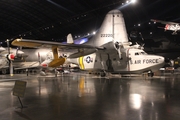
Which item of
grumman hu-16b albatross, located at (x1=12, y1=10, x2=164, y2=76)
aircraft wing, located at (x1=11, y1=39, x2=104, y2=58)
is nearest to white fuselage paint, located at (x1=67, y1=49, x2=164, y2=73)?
grumman hu-16b albatross, located at (x1=12, y1=10, x2=164, y2=76)

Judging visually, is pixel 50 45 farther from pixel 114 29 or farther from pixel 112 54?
pixel 114 29

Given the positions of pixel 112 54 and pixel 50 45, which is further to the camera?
pixel 112 54

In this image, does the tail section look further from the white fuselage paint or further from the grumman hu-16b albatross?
the white fuselage paint

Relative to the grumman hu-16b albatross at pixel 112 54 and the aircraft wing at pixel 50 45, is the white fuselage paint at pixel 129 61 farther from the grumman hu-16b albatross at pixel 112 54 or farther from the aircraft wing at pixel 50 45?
the aircraft wing at pixel 50 45

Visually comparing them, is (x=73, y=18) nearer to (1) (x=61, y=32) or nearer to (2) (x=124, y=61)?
(1) (x=61, y=32)

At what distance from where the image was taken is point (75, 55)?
60.1 feet

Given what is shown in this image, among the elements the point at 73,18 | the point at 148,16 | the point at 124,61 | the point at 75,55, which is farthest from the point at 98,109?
the point at 148,16

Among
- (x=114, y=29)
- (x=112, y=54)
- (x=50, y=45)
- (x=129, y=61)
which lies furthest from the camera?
(x=114, y=29)

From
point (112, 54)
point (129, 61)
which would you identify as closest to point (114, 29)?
point (112, 54)

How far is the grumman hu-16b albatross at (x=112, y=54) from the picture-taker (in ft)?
57.8

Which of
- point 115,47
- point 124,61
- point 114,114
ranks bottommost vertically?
point 114,114

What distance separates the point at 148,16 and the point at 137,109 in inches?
1439

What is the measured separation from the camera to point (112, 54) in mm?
20016

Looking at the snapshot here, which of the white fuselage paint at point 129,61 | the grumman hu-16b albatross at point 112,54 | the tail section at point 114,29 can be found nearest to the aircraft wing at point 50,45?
the grumman hu-16b albatross at point 112,54
